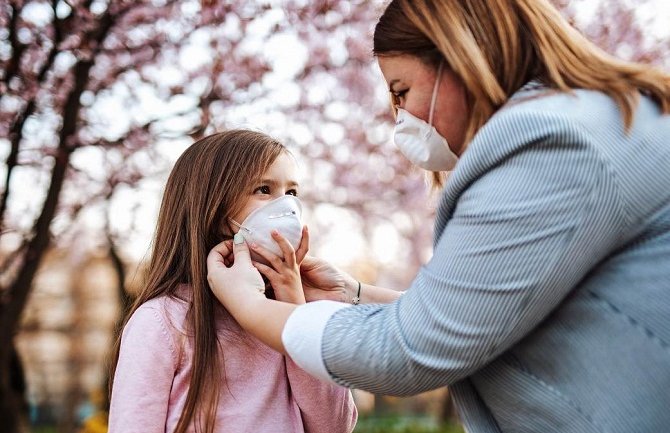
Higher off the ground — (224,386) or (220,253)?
(220,253)

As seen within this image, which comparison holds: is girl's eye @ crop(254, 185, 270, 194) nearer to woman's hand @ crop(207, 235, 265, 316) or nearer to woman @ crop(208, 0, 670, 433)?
woman's hand @ crop(207, 235, 265, 316)

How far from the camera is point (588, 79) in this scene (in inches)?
68.6

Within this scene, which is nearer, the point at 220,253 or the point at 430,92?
the point at 430,92

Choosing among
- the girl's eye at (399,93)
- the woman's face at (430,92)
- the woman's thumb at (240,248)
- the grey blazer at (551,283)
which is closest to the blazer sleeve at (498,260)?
the grey blazer at (551,283)

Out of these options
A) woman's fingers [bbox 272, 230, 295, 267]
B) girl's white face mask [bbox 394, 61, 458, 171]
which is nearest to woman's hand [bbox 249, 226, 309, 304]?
woman's fingers [bbox 272, 230, 295, 267]

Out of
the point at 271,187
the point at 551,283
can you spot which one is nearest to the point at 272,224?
the point at 271,187

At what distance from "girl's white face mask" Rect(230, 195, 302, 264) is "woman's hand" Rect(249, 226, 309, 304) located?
27 mm

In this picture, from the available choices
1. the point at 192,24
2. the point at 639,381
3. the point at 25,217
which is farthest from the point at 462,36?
the point at 25,217

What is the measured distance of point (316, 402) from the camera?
8.02 feet

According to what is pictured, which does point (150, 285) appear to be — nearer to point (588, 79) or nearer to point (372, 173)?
point (588, 79)

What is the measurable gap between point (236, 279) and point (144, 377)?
15.7 inches

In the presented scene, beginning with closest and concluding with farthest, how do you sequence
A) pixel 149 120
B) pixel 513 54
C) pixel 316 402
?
pixel 513 54 → pixel 316 402 → pixel 149 120

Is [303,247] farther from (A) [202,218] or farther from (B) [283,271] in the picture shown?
(A) [202,218]

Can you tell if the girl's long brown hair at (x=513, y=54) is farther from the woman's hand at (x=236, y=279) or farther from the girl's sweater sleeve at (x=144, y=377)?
the girl's sweater sleeve at (x=144, y=377)
